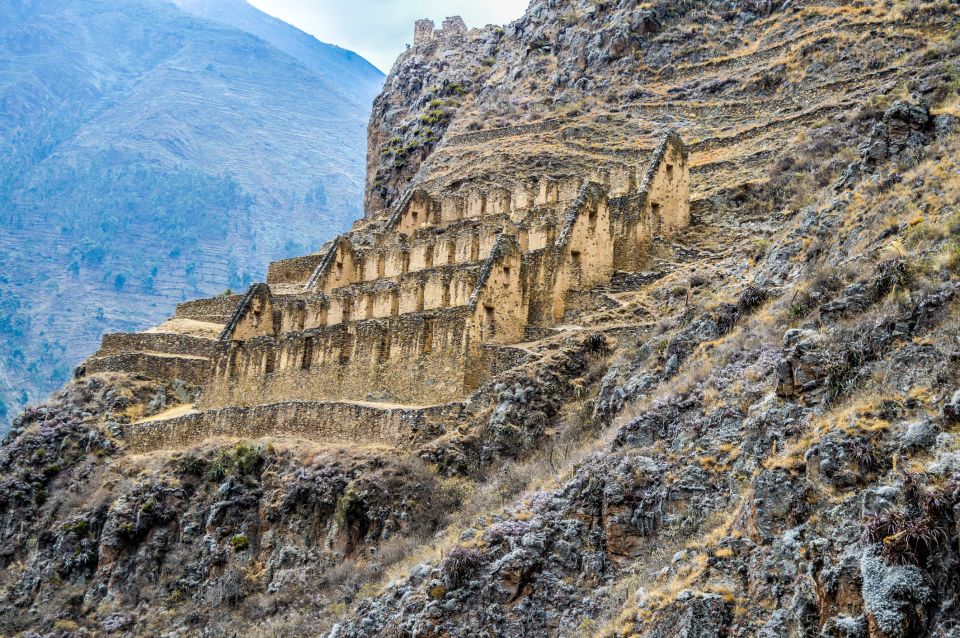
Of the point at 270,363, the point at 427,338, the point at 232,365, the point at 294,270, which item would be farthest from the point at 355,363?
the point at 294,270

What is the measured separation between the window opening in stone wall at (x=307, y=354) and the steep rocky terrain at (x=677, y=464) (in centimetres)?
436

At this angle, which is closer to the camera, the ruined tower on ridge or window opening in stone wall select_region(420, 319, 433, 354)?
the ruined tower on ridge

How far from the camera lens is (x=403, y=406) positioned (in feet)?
100.0

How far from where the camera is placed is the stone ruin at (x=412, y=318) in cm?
3058

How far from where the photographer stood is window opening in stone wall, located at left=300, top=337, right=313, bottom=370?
36156mm

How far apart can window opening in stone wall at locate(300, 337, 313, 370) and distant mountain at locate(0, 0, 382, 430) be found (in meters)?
64.9

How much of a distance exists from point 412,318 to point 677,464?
15.9m

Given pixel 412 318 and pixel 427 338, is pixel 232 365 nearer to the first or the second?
pixel 412 318

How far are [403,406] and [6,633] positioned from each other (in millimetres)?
15634

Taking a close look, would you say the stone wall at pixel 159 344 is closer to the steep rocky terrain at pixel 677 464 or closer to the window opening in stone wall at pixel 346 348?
the steep rocky terrain at pixel 677 464

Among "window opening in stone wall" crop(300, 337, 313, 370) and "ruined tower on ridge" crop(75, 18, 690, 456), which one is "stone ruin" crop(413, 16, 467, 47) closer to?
"ruined tower on ridge" crop(75, 18, 690, 456)

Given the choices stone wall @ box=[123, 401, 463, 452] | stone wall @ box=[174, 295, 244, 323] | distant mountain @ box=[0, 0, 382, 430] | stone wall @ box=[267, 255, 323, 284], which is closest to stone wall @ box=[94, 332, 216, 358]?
stone wall @ box=[174, 295, 244, 323]

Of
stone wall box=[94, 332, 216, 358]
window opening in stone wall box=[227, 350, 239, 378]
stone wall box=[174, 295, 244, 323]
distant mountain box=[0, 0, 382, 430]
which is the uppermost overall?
distant mountain box=[0, 0, 382, 430]

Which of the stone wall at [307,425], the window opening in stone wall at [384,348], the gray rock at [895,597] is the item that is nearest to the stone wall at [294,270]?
the stone wall at [307,425]
